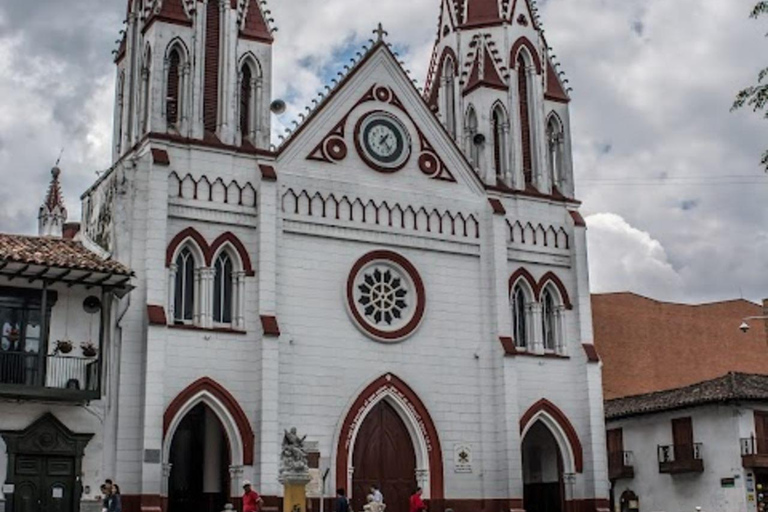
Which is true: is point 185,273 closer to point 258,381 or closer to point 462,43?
point 258,381

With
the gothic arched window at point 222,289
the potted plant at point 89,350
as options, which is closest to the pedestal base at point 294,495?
the gothic arched window at point 222,289

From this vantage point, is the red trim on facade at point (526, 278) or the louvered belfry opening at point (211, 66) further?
the red trim on facade at point (526, 278)

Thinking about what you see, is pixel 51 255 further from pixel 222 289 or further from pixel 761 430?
pixel 761 430

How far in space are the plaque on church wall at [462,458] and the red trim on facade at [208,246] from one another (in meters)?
8.60

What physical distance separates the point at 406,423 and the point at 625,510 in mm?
15706

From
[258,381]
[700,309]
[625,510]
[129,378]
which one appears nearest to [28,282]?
[129,378]

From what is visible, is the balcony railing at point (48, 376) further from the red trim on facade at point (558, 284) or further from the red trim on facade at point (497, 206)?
the red trim on facade at point (558, 284)

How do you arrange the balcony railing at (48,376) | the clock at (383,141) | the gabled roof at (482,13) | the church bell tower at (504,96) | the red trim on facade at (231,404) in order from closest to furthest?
the balcony railing at (48,376), the red trim on facade at (231,404), the clock at (383,141), the church bell tower at (504,96), the gabled roof at (482,13)

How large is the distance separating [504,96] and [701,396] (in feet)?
44.3

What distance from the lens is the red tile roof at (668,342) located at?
54.4 m

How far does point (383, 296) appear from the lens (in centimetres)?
3578

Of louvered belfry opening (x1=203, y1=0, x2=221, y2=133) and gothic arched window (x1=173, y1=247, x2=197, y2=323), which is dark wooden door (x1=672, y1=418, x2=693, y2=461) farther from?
louvered belfry opening (x1=203, y1=0, x2=221, y2=133)

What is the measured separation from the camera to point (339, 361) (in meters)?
34.2

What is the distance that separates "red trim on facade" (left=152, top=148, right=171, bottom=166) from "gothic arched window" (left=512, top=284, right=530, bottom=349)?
12601 millimetres
